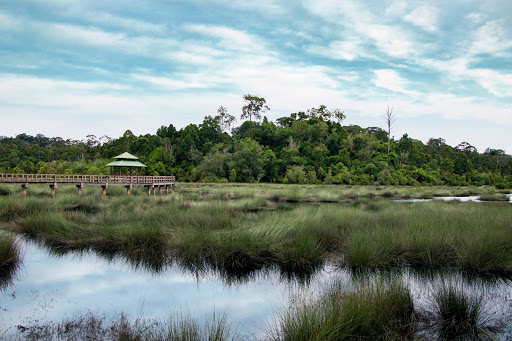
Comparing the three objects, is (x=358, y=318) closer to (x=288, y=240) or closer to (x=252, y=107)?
(x=288, y=240)

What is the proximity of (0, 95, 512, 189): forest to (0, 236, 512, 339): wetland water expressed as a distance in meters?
39.7

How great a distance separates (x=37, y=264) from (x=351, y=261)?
282 inches

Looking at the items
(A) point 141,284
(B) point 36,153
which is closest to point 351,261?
(A) point 141,284

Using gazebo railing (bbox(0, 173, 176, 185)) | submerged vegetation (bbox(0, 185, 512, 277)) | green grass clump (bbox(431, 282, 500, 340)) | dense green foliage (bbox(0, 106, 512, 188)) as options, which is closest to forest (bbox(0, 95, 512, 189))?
dense green foliage (bbox(0, 106, 512, 188))

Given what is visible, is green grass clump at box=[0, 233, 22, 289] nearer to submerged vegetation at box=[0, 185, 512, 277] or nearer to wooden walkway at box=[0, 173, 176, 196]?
submerged vegetation at box=[0, 185, 512, 277]

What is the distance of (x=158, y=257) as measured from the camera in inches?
309

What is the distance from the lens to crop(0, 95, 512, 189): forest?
1948 inches

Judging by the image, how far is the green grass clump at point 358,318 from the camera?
11.8ft

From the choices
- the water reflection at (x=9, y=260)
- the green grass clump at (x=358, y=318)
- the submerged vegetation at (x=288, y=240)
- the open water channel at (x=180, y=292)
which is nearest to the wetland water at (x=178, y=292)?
the open water channel at (x=180, y=292)

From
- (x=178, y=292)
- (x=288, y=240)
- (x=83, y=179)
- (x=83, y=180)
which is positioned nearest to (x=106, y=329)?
(x=178, y=292)

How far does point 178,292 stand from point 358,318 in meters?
3.58

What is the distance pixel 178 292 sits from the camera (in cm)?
621

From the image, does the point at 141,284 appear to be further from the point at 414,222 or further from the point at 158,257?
the point at 414,222

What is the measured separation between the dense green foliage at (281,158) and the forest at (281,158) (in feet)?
0.45
